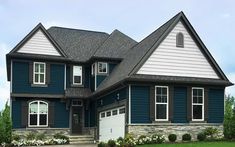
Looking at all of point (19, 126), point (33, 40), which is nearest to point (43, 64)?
point (33, 40)

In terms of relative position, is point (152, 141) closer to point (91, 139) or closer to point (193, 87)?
point (193, 87)

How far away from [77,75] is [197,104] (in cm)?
1209

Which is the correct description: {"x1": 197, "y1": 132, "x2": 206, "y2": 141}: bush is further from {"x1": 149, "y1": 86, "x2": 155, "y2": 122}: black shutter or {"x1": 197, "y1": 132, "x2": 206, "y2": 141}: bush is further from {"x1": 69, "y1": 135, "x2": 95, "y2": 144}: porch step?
{"x1": 69, "y1": 135, "x2": 95, "y2": 144}: porch step

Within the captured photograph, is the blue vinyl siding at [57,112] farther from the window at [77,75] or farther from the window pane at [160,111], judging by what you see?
the window pane at [160,111]

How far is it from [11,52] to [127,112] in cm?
1171

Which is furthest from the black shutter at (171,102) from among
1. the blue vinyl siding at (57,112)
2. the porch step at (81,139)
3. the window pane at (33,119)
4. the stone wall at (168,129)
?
the window pane at (33,119)

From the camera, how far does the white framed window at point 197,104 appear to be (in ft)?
88.8

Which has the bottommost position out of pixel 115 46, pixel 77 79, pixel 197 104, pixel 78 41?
pixel 197 104

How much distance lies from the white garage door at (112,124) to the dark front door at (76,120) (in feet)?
11.7

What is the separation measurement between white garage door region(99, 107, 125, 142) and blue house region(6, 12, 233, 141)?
0.06m

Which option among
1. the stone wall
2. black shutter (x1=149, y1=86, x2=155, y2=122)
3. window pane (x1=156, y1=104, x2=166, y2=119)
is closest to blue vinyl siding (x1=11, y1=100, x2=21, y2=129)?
the stone wall

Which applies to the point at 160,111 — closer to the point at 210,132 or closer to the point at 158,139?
the point at 158,139

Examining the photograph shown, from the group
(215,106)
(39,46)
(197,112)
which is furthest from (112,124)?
(39,46)

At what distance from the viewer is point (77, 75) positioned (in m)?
35.2
